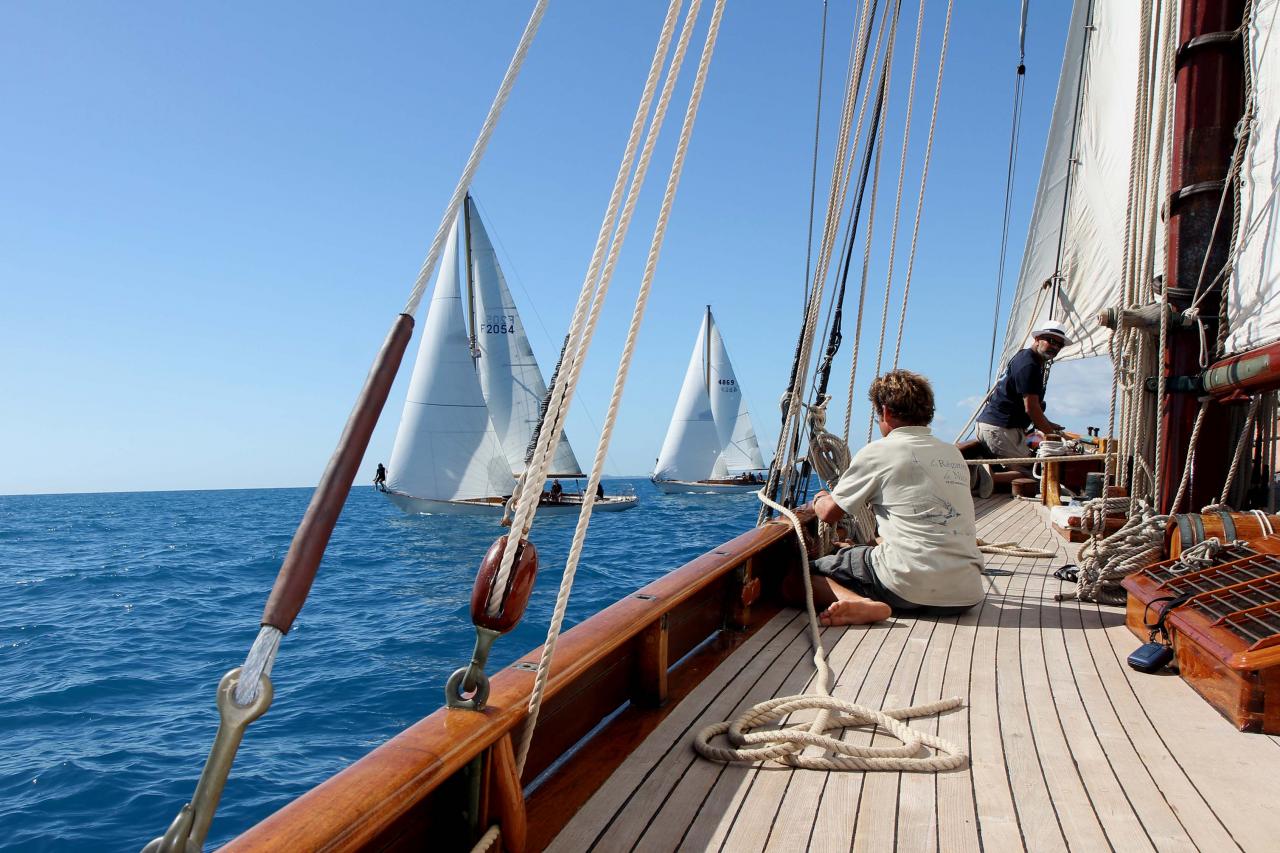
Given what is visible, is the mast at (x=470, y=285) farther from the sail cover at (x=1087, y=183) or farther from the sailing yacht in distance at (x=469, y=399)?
the sail cover at (x=1087, y=183)

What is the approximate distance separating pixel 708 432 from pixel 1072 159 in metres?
33.2

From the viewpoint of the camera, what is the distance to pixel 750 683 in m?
2.29

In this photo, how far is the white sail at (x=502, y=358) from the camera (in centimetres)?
2634

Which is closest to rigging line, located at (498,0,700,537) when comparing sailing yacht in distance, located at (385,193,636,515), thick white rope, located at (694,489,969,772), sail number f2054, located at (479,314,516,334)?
thick white rope, located at (694,489,969,772)

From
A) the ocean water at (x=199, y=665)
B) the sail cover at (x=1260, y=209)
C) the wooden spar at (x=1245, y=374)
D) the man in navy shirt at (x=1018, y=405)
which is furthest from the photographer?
the man in navy shirt at (x=1018, y=405)

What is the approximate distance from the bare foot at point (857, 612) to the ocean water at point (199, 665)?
9.75ft

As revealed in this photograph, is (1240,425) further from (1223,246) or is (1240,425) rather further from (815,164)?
(815,164)

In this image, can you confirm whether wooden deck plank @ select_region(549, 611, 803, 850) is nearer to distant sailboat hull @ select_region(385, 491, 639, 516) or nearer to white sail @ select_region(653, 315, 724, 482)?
distant sailboat hull @ select_region(385, 491, 639, 516)

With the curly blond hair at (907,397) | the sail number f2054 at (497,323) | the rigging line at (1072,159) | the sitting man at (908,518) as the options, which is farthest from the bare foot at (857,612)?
the sail number f2054 at (497,323)

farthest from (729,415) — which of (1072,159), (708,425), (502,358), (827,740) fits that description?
(827,740)

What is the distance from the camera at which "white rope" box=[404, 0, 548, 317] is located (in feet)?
3.88

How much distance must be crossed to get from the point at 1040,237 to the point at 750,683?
6.10 m

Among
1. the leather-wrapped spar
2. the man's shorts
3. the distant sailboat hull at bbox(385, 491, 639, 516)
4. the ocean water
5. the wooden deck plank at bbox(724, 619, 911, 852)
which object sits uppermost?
the leather-wrapped spar

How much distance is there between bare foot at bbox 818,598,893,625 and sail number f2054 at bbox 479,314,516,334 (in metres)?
25.0
